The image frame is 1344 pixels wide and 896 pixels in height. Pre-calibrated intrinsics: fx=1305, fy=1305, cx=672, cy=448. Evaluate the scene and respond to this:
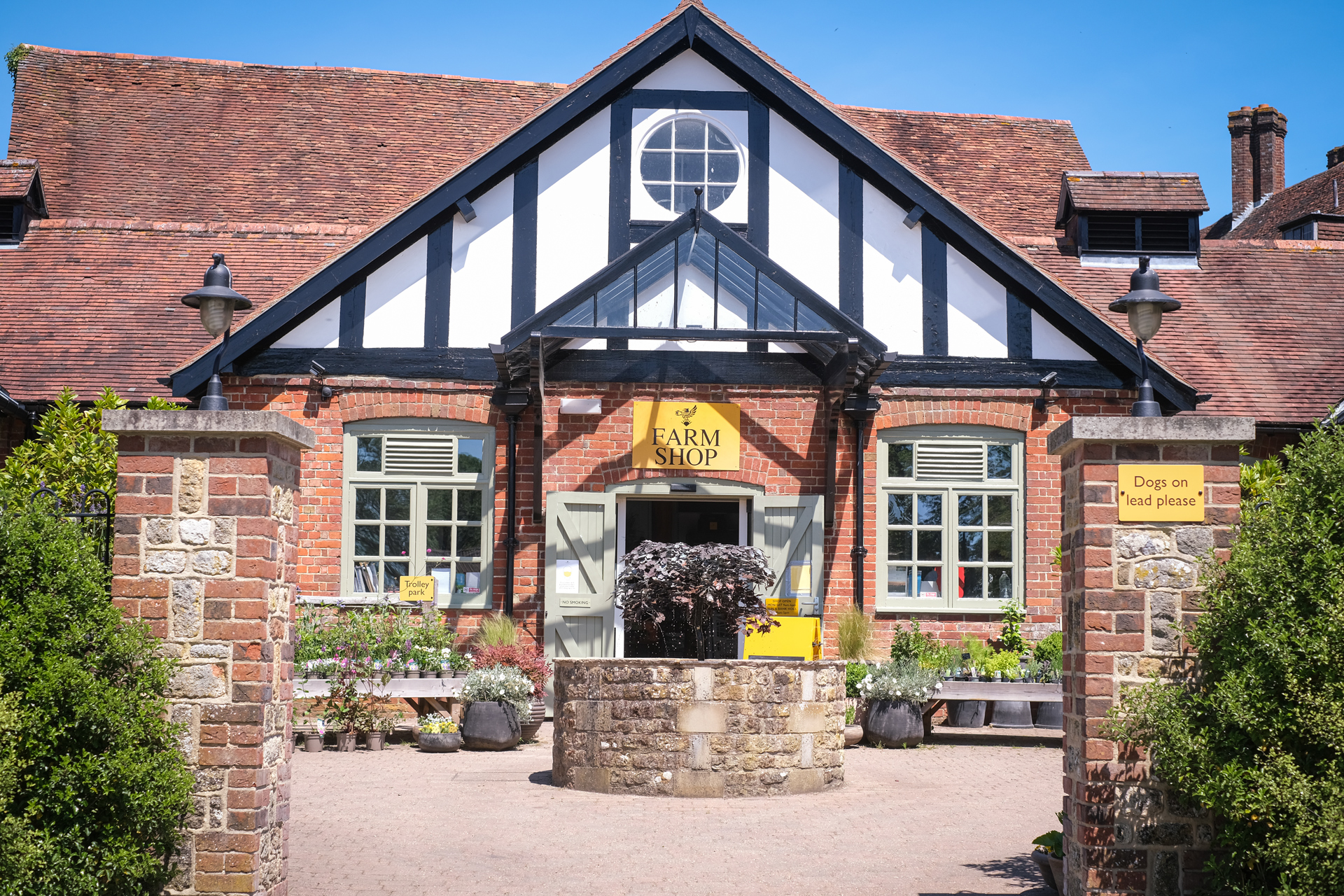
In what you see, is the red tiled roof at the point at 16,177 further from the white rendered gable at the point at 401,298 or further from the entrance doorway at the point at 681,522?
the entrance doorway at the point at 681,522

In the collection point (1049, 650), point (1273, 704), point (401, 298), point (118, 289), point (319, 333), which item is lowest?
point (1049, 650)

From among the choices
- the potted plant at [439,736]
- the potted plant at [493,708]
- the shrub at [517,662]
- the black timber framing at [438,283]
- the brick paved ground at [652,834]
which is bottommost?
the brick paved ground at [652,834]

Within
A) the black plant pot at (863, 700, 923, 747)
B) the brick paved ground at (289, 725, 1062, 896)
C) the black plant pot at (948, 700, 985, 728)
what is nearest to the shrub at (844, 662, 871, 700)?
the black plant pot at (863, 700, 923, 747)

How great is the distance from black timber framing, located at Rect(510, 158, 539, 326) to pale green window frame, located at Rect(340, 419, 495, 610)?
1.25 metres

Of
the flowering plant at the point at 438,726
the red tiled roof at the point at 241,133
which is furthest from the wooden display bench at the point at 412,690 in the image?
the red tiled roof at the point at 241,133

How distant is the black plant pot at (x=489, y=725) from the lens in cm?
1080

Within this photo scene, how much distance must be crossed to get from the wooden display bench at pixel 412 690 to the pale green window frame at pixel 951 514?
4.34 meters

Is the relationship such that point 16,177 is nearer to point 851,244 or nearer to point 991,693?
point 851,244

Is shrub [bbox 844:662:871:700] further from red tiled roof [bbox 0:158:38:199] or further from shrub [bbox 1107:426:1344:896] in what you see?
red tiled roof [bbox 0:158:38:199]

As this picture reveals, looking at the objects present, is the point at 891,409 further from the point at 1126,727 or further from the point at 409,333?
the point at 1126,727

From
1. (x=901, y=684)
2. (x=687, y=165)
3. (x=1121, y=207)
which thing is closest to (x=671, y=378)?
(x=687, y=165)

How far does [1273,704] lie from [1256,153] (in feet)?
82.3

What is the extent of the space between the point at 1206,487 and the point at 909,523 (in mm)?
7634

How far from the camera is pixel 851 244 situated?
13102mm
